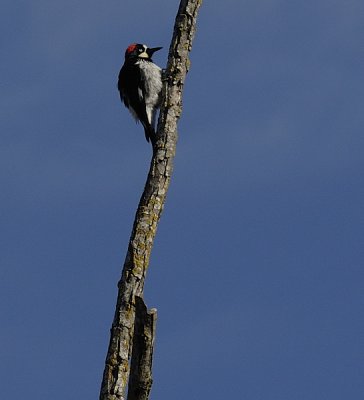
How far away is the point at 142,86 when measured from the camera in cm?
1059

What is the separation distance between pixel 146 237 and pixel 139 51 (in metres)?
4.85

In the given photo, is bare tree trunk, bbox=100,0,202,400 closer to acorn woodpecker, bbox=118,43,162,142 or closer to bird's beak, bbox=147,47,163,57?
acorn woodpecker, bbox=118,43,162,142

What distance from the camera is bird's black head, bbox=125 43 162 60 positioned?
37.2 feet

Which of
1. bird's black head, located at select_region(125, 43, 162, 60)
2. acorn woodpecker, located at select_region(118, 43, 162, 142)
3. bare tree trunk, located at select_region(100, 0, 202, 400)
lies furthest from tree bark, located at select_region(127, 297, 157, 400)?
bird's black head, located at select_region(125, 43, 162, 60)

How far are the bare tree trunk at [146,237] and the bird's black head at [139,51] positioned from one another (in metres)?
3.22

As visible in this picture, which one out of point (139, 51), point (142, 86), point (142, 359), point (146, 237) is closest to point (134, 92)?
point (142, 86)

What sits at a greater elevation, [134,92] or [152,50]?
[152,50]

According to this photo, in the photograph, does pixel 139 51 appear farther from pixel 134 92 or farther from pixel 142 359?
pixel 142 359

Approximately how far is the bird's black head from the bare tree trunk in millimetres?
3221

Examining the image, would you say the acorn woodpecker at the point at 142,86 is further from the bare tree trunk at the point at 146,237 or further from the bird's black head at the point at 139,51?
the bare tree trunk at the point at 146,237

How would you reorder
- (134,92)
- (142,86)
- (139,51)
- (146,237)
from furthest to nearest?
(139,51) → (134,92) → (142,86) → (146,237)

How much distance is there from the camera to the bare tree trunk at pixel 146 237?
584cm

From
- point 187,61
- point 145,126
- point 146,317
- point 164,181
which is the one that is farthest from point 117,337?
point 145,126

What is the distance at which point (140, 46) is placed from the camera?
11.6m
